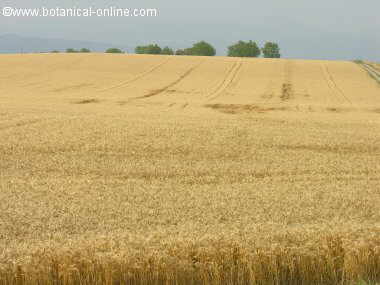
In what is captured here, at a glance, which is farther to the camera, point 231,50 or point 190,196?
point 231,50

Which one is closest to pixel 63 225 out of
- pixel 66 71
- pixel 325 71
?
pixel 66 71

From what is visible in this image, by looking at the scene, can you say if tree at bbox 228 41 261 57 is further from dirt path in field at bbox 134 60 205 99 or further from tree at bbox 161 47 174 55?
dirt path in field at bbox 134 60 205 99

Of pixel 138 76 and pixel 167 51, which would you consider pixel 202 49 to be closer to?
pixel 167 51

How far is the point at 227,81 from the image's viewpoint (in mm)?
38844

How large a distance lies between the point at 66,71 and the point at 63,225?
1439 inches

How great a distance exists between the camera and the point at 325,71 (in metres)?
47.5

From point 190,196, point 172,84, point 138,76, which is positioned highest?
point 138,76

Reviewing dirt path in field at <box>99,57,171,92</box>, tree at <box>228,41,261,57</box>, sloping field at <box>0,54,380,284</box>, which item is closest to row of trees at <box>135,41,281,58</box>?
tree at <box>228,41,261,57</box>

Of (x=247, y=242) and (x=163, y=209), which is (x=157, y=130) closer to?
(x=163, y=209)

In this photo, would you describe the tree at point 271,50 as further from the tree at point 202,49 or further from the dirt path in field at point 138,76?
the dirt path in field at point 138,76

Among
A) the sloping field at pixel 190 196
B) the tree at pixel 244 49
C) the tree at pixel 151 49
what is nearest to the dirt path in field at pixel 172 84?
the sloping field at pixel 190 196

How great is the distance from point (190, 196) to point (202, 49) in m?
94.0

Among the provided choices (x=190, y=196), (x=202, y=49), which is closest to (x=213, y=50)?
(x=202, y=49)

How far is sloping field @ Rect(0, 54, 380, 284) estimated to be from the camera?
20.4ft
